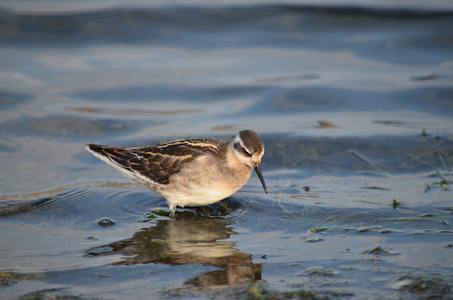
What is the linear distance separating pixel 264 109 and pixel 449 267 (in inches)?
310

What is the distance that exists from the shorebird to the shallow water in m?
0.39

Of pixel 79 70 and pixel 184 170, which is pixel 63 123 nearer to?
pixel 79 70

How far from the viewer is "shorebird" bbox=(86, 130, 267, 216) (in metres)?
8.59

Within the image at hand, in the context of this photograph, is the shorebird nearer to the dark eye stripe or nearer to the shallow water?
the dark eye stripe

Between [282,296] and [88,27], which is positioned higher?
[88,27]

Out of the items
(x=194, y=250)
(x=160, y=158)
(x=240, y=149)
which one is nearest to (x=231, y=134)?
(x=160, y=158)

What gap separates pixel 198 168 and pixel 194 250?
1723mm

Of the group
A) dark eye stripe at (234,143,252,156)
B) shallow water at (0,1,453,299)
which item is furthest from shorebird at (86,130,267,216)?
shallow water at (0,1,453,299)

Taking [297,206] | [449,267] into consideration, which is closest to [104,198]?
[297,206]

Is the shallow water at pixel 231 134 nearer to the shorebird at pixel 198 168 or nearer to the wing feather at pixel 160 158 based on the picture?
the shorebird at pixel 198 168

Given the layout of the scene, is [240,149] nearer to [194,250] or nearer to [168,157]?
[168,157]

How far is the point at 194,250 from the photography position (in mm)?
7270

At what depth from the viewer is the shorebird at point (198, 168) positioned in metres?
8.59

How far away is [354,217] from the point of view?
810 centimetres
